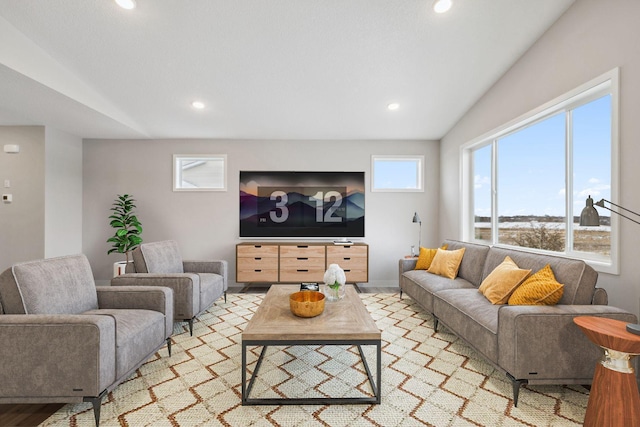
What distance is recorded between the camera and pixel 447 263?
351cm

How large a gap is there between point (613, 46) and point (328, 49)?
7.29ft

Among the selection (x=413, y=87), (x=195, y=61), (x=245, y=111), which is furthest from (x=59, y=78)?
(x=413, y=87)

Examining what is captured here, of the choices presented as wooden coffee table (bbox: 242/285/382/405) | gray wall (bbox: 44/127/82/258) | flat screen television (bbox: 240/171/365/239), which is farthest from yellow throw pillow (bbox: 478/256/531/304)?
gray wall (bbox: 44/127/82/258)

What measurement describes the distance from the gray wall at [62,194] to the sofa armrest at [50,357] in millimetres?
3404

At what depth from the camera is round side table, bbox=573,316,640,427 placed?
143cm

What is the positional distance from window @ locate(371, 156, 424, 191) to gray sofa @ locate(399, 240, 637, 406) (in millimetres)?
2563

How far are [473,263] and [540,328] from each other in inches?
60.4

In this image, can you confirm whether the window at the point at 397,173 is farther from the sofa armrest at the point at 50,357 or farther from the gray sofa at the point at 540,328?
the sofa armrest at the point at 50,357

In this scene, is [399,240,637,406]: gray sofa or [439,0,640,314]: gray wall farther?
[439,0,640,314]: gray wall

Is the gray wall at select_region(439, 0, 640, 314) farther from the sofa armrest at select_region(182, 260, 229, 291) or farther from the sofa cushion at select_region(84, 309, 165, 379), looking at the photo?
the sofa armrest at select_region(182, 260, 229, 291)

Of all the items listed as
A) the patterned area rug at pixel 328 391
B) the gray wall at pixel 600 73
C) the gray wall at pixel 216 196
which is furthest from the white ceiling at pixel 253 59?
the patterned area rug at pixel 328 391

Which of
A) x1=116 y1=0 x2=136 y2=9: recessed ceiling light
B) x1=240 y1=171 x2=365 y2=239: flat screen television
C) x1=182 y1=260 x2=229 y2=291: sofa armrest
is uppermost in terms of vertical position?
x1=116 y1=0 x2=136 y2=9: recessed ceiling light

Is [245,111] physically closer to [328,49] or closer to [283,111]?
[283,111]

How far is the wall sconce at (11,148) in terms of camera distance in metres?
4.12
